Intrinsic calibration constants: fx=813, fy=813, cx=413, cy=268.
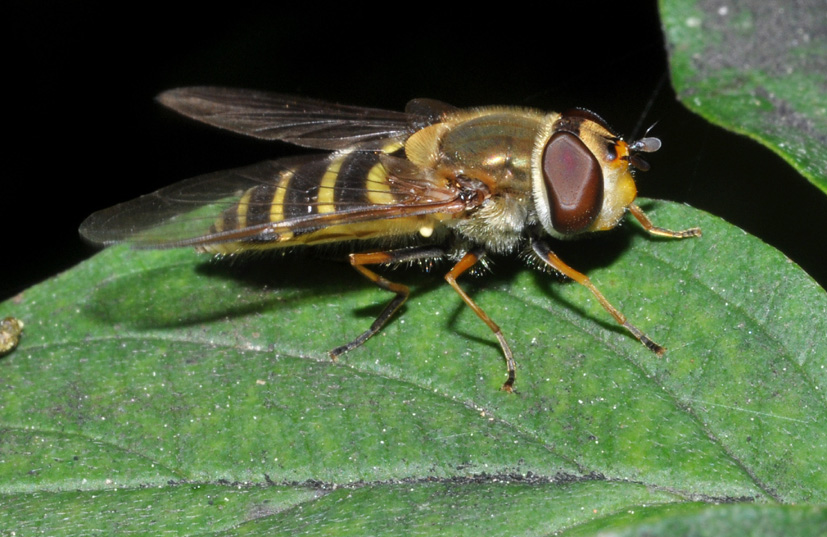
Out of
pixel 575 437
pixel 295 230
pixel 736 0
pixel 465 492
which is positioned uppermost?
pixel 736 0

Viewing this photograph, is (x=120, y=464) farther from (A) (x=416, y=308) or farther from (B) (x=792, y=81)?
(B) (x=792, y=81)

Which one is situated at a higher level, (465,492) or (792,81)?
(792,81)

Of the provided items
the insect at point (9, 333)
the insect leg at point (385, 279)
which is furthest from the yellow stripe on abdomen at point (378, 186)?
the insect at point (9, 333)

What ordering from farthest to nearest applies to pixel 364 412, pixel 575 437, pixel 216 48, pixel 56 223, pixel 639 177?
1. pixel 216 48
2. pixel 56 223
3. pixel 639 177
4. pixel 364 412
5. pixel 575 437

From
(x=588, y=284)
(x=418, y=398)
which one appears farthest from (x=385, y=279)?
(x=588, y=284)

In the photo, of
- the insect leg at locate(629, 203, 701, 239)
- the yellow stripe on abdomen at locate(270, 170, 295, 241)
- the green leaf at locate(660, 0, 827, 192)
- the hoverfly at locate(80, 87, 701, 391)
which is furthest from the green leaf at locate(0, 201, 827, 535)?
the green leaf at locate(660, 0, 827, 192)

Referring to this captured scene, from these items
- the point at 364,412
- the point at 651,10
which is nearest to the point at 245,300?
the point at 364,412

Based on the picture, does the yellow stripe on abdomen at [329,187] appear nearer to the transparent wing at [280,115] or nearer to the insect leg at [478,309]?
the transparent wing at [280,115]
